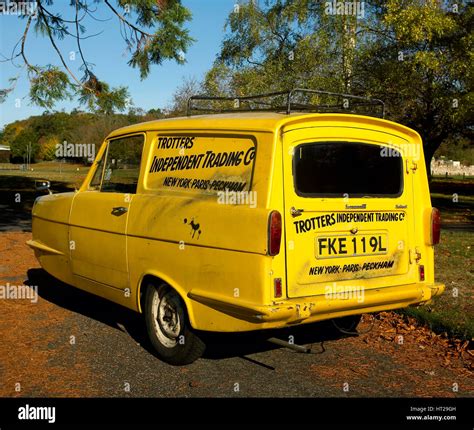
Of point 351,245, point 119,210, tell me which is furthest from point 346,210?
point 119,210

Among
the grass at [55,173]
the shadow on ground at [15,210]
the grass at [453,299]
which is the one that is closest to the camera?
the grass at [453,299]

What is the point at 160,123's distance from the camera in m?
5.51

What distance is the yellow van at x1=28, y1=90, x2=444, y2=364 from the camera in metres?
4.31

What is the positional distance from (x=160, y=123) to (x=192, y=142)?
618 millimetres

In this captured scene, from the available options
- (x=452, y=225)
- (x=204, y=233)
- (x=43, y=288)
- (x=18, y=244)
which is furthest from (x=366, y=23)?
(x=204, y=233)

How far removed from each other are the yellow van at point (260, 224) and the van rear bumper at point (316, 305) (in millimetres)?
11

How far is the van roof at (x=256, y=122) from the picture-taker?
14.8ft

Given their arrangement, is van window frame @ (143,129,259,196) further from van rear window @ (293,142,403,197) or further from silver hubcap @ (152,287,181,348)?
silver hubcap @ (152,287,181,348)

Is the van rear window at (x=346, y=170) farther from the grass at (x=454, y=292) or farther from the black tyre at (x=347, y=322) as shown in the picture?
the grass at (x=454, y=292)

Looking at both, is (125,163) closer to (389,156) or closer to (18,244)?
(389,156)

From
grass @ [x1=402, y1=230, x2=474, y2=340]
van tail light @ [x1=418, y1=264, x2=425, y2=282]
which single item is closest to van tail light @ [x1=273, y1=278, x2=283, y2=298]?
van tail light @ [x1=418, y1=264, x2=425, y2=282]

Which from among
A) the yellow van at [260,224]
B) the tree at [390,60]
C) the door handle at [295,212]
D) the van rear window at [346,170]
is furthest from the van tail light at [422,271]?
Result: the tree at [390,60]

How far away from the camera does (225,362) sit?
16.8 feet

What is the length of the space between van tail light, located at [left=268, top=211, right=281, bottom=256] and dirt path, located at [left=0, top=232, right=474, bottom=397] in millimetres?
1173
